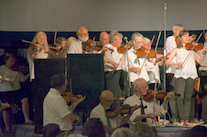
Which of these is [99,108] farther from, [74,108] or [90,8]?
[90,8]

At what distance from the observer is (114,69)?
434cm

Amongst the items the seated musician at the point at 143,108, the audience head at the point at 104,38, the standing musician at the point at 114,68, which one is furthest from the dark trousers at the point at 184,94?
the audience head at the point at 104,38

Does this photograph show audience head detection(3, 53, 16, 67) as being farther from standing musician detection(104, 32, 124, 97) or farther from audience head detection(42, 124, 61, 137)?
standing musician detection(104, 32, 124, 97)

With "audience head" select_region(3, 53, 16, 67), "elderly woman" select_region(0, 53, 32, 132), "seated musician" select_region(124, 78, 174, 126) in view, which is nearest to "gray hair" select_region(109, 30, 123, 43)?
"seated musician" select_region(124, 78, 174, 126)

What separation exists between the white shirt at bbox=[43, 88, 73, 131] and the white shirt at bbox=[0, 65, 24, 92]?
0.74 meters

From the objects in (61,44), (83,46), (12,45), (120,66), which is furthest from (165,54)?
(12,45)

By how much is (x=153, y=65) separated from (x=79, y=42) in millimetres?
1219

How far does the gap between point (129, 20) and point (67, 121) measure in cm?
187

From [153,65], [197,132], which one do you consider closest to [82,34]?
[153,65]

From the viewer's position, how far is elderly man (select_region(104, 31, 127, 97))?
4.29 meters

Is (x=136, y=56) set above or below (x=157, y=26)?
below

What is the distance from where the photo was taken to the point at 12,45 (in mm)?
4512

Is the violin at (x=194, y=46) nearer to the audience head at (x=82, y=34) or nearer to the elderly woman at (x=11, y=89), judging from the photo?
the audience head at (x=82, y=34)

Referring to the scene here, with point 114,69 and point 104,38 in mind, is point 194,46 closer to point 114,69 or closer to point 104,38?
point 114,69
